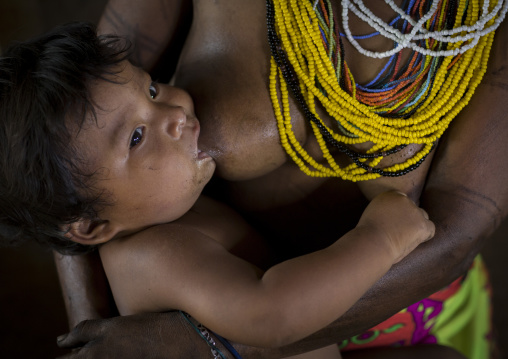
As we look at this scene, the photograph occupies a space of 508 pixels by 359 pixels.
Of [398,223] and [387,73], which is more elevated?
[387,73]

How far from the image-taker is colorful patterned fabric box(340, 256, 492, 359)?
123 centimetres

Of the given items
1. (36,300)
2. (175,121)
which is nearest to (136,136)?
(175,121)

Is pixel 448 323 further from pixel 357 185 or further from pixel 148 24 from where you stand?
pixel 148 24

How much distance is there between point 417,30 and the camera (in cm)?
88

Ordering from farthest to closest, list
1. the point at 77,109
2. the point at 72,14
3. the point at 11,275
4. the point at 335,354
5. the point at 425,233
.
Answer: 1. the point at 72,14
2. the point at 11,275
3. the point at 335,354
4. the point at 425,233
5. the point at 77,109

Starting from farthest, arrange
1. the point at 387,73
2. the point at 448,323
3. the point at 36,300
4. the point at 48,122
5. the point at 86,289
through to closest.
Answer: the point at 36,300 < the point at 448,323 < the point at 86,289 < the point at 387,73 < the point at 48,122

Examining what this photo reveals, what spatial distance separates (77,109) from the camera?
814 mm

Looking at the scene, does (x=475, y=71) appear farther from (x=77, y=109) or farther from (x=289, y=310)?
(x=77, y=109)

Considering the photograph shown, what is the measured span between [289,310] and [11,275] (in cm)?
137

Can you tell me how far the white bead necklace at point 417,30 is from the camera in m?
0.87

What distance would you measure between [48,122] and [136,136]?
0.14 metres

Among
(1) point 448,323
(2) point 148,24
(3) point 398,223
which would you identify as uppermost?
(2) point 148,24

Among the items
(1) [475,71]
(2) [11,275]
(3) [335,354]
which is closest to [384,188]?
(1) [475,71]

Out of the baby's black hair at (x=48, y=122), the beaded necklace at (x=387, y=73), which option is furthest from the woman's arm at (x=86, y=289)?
the beaded necklace at (x=387, y=73)
